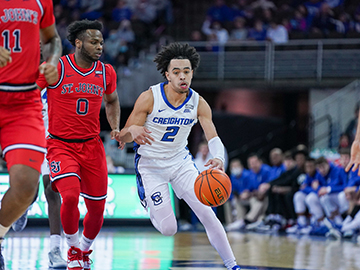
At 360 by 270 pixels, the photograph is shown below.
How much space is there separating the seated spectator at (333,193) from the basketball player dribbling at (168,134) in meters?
5.57

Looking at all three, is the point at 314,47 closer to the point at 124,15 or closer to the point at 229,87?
the point at 229,87

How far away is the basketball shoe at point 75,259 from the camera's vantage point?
523cm

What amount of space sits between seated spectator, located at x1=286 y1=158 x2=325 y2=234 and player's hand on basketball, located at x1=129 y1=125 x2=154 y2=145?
6.37 meters

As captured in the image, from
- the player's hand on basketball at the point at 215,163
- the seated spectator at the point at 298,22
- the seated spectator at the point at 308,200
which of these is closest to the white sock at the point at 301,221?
the seated spectator at the point at 308,200

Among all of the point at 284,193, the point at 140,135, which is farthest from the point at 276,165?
the point at 140,135

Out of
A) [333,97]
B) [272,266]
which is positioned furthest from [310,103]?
[272,266]

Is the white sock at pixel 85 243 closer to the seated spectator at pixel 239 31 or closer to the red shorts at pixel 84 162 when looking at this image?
the red shorts at pixel 84 162

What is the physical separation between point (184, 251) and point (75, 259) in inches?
107

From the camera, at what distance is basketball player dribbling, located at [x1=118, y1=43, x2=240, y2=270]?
548cm

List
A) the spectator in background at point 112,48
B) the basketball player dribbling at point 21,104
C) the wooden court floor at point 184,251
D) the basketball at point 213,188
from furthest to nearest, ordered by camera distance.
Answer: the spectator in background at point 112,48, the wooden court floor at point 184,251, the basketball at point 213,188, the basketball player dribbling at point 21,104

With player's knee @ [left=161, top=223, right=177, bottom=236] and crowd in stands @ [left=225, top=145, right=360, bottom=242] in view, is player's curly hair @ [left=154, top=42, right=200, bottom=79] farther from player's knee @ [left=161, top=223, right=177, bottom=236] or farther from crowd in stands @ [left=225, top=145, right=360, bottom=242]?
crowd in stands @ [left=225, top=145, right=360, bottom=242]

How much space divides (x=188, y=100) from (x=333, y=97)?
10.1 m

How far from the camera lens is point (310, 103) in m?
15.8

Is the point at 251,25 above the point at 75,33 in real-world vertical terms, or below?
above
